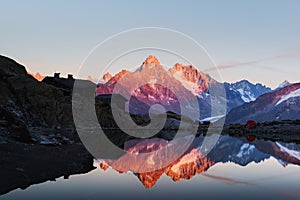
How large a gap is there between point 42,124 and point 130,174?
7633 centimetres

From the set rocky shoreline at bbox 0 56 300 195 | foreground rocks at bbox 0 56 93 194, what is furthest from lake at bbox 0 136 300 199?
foreground rocks at bbox 0 56 93 194

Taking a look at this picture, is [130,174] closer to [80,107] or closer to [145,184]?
[145,184]

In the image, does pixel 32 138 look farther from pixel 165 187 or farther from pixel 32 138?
pixel 165 187

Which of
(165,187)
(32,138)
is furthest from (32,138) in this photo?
(165,187)

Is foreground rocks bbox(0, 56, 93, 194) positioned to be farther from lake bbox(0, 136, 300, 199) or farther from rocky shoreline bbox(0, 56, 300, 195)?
lake bbox(0, 136, 300, 199)

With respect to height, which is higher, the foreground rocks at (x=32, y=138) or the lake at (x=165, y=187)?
the foreground rocks at (x=32, y=138)

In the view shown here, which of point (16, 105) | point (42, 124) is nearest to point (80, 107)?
point (42, 124)

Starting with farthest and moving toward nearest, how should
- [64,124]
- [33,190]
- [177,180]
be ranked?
1. [64,124]
2. [177,180]
3. [33,190]

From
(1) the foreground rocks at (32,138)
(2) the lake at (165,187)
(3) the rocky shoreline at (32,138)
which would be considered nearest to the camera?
(2) the lake at (165,187)

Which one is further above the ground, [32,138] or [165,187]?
[32,138]

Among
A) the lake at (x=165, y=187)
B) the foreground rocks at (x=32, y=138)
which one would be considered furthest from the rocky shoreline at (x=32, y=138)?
the lake at (x=165, y=187)

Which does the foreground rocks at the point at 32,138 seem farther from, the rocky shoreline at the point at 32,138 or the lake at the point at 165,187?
the lake at the point at 165,187

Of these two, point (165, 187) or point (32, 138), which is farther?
point (32, 138)

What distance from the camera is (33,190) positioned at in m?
22.7
